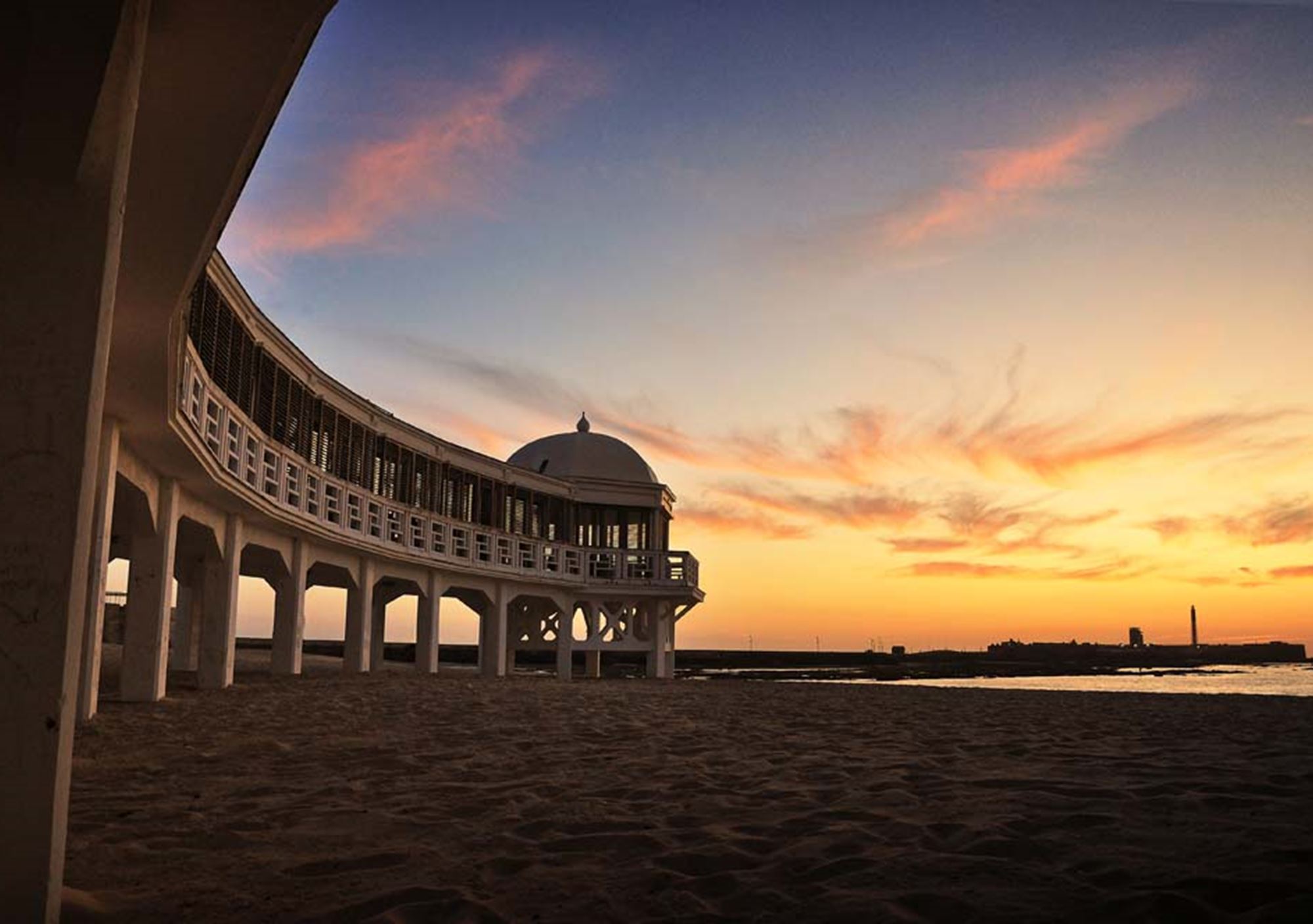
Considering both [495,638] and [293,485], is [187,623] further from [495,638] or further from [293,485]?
[293,485]

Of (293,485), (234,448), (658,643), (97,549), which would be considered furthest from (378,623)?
(97,549)

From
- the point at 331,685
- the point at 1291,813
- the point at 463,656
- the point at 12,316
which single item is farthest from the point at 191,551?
the point at 463,656

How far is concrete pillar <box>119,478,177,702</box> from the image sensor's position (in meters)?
15.0

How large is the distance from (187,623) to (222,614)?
38.2 feet

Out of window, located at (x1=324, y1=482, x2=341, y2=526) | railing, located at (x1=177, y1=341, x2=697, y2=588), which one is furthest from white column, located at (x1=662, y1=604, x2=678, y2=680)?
window, located at (x1=324, y1=482, x2=341, y2=526)

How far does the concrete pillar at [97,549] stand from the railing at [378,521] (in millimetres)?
938

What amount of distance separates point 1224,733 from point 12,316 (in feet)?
40.8

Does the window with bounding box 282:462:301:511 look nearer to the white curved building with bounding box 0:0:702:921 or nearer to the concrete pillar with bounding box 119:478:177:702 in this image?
the white curved building with bounding box 0:0:702:921

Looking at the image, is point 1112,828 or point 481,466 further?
point 481,466

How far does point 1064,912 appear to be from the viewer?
429 cm

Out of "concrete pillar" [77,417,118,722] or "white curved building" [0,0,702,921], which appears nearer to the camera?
"white curved building" [0,0,702,921]

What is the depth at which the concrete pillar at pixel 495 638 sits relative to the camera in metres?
31.8

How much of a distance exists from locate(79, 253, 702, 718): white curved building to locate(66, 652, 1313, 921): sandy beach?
3917 millimetres

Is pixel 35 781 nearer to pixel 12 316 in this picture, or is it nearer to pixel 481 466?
pixel 12 316
